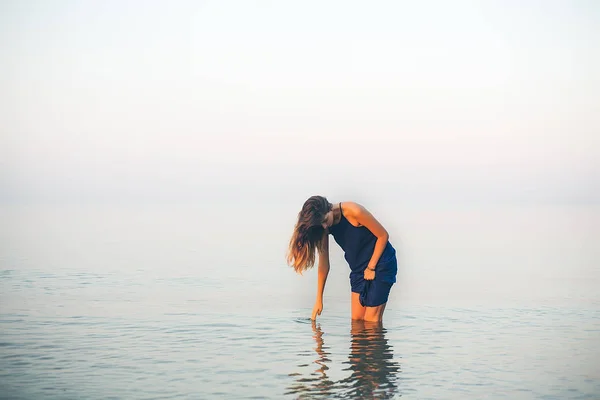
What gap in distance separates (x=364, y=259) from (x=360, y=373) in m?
1.92

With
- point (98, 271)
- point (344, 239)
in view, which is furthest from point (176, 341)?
point (98, 271)

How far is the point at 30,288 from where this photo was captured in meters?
12.5

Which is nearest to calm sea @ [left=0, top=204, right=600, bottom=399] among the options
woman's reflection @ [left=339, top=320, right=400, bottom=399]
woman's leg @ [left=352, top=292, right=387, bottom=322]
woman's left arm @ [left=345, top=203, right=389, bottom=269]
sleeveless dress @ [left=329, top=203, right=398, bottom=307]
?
woman's reflection @ [left=339, top=320, right=400, bottom=399]

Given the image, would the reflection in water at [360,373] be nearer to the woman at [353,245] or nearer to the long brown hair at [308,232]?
the woman at [353,245]

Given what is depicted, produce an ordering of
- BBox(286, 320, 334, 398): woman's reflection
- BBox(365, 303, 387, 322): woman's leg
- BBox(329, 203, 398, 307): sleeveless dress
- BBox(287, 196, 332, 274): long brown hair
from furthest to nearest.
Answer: BBox(365, 303, 387, 322): woman's leg → BBox(329, 203, 398, 307): sleeveless dress → BBox(287, 196, 332, 274): long brown hair → BBox(286, 320, 334, 398): woman's reflection

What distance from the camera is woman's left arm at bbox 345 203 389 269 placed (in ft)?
27.3

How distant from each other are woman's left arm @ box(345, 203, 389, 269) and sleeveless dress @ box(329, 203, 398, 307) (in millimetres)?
117

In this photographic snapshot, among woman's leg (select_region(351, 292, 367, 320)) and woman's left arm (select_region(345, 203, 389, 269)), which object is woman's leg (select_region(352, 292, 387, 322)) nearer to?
woman's leg (select_region(351, 292, 367, 320))

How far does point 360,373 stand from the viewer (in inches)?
276

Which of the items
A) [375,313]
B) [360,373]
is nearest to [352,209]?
[375,313]

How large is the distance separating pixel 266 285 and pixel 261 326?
406 cm

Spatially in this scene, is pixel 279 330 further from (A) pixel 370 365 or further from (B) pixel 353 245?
(A) pixel 370 365

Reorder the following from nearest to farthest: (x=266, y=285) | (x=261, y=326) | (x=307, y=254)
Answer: (x=307, y=254) < (x=261, y=326) < (x=266, y=285)

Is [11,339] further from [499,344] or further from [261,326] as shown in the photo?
[499,344]
